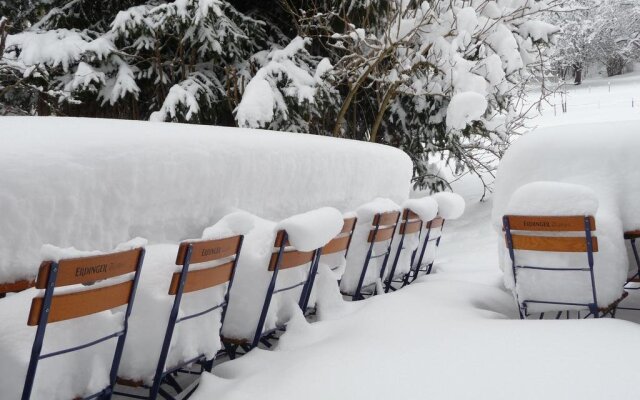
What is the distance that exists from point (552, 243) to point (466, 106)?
4.55m

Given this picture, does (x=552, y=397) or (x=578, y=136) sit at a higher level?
(x=578, y=136)

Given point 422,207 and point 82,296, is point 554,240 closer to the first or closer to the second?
point 422,207

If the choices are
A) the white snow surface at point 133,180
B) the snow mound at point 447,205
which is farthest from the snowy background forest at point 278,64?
the white snow surface at point 133,180

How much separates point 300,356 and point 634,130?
120 inches

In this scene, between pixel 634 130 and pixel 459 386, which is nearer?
pixel 459 386

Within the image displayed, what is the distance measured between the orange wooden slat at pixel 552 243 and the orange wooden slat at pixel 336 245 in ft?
3.77

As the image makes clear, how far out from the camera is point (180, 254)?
284 cm

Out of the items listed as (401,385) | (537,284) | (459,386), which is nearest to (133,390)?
(401,385)

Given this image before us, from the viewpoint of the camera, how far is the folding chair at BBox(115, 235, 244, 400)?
2.83 metres

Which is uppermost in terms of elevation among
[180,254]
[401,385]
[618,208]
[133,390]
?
[180,254]

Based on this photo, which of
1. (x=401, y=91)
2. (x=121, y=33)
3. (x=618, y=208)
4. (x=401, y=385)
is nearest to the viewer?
(x=401, y=385)

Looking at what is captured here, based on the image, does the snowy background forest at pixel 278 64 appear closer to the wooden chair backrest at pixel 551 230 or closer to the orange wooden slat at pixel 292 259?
the orange wooden slat at pixel 292 259

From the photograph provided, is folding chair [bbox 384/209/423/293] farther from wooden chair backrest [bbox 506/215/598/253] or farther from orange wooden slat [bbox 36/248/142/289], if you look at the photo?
orange wooden slat [bbox 36/248/142/289]

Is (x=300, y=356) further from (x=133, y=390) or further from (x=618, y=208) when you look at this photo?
(x=618, y=208)
